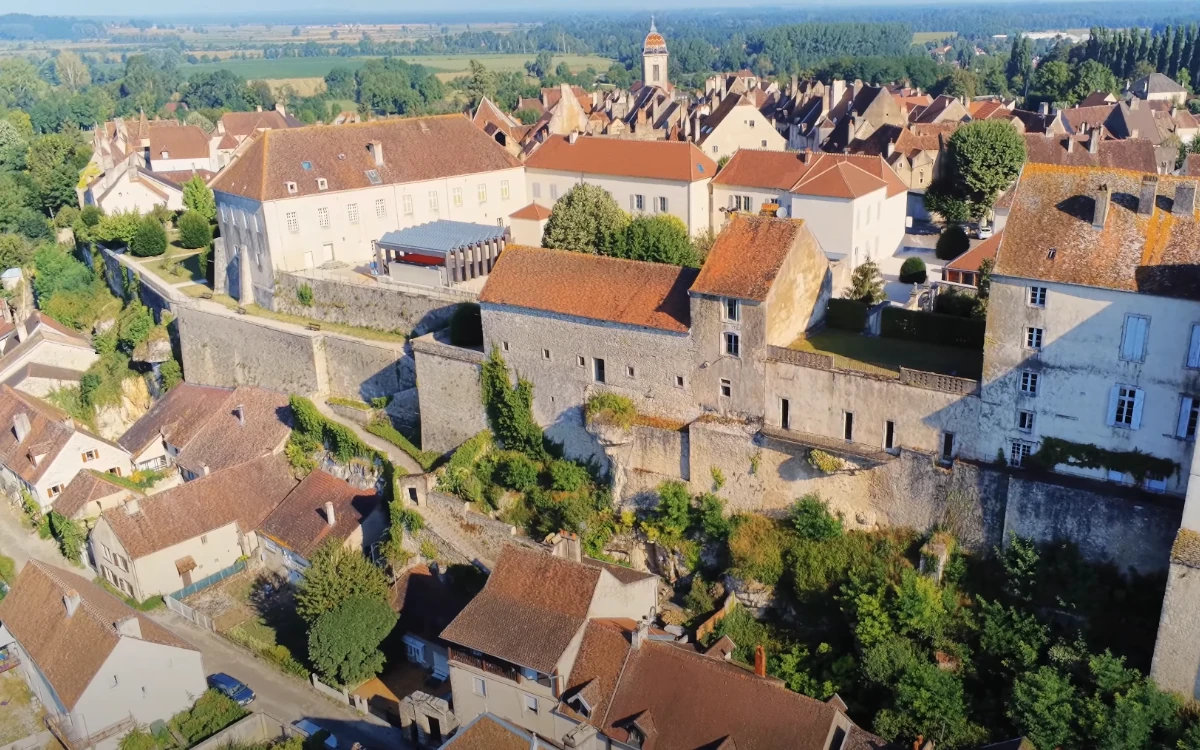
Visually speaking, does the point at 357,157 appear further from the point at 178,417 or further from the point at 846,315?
the point at 846,315

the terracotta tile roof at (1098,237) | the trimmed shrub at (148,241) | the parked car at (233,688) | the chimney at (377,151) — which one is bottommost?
the parked car at (233,688)

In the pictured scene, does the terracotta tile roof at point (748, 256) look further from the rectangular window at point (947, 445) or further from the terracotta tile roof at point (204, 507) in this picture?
the terracotta tile roof at point (204, 507)

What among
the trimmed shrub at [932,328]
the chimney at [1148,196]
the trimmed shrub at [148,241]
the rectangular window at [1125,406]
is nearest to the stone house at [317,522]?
the trimmed shrub at [932,328]

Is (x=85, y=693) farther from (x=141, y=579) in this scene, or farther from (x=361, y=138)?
(x=361, y=138)

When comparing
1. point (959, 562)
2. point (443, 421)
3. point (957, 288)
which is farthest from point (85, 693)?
point (957, 288)

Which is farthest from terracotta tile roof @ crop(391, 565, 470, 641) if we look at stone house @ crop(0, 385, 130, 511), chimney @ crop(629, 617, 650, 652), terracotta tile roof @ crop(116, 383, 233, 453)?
stone house @ crop(0, 385, 130, 511)

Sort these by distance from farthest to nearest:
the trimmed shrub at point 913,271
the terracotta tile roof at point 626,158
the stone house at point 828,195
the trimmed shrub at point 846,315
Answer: the terracotta tile roof at point 626,158 → the stone house at point 828,195 → the trimmed shrub at point 913,271 → the trimmed shrub at point 846,315

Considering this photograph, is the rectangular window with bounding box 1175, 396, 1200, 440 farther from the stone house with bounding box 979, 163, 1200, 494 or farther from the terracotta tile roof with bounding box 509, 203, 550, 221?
the terracotta tile roof with bounding box 509, 203, 550, 221

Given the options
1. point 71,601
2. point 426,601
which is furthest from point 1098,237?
point 71,601

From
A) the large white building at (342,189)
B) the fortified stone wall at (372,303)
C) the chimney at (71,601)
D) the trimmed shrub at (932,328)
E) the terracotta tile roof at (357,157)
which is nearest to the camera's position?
the chimney at (71,601)
